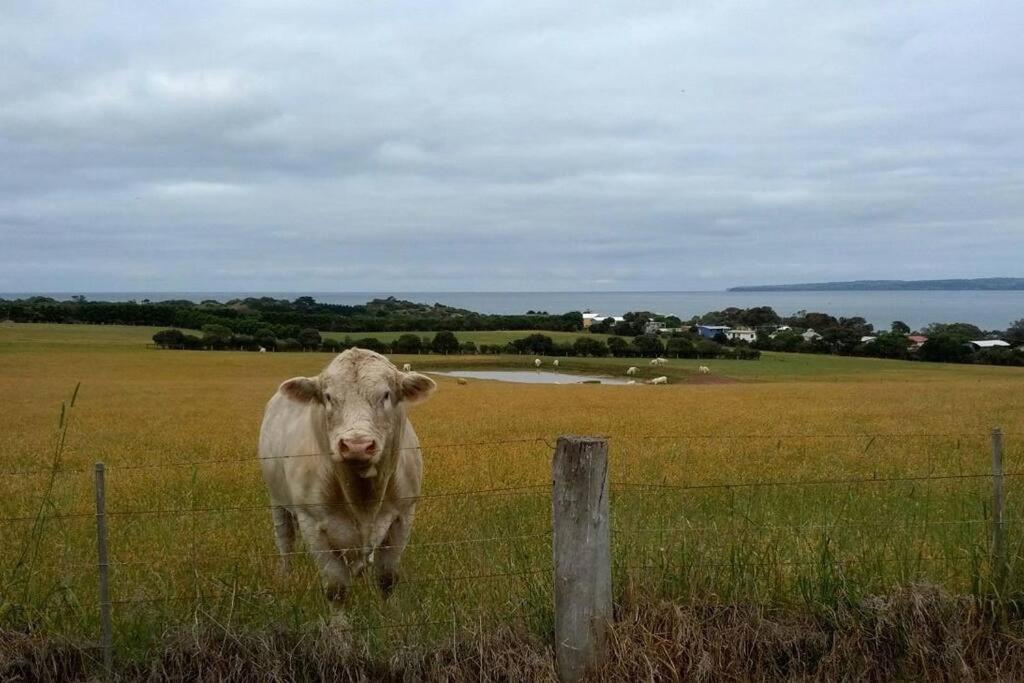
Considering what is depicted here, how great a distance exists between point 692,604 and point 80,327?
312 feet

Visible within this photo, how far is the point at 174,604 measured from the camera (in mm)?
5199

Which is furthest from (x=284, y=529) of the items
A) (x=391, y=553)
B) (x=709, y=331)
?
(x=709, y=331)

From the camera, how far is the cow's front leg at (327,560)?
6.32 metres

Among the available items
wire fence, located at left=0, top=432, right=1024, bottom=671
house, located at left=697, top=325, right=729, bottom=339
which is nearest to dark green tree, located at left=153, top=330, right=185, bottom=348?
house, located at left=697, top=325, right=729, bottom=339

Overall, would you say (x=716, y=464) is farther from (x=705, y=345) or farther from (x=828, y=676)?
(x=705, y=345)

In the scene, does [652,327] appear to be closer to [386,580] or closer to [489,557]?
[386,580]

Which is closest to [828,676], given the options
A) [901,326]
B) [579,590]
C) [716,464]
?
[579,590]

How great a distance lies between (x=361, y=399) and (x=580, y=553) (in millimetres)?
2496

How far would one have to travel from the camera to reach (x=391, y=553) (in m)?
6.83

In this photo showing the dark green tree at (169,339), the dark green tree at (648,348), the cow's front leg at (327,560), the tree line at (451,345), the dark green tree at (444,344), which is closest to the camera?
the cow's front leg at (327,560)

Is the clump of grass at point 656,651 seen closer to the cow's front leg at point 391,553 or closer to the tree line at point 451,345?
the cow's front leg at point 391,553

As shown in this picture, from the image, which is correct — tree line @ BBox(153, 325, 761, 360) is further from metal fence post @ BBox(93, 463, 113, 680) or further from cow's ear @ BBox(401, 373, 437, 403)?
metal fence post @ BBox(93, 463, 113, 680)

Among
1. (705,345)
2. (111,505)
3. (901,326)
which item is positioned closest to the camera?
(111,505)

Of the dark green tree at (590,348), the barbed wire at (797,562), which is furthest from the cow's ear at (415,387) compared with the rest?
the dark green tree at (590,348)
